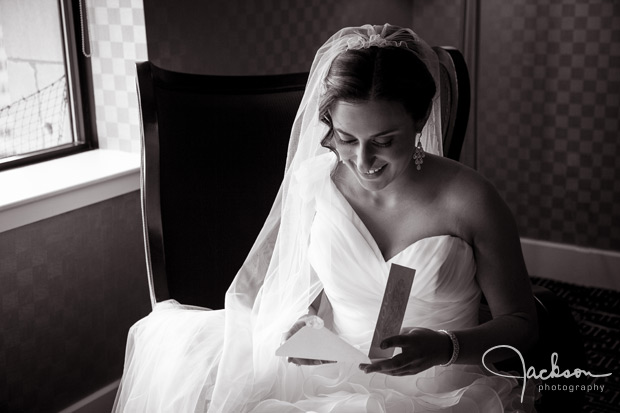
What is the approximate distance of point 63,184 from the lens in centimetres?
237

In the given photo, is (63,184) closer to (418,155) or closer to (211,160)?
(211,160)

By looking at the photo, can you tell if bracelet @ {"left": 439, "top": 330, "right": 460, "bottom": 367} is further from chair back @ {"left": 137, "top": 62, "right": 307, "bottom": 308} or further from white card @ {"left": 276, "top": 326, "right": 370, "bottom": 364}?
chair back @ {"left": 137, "top": 62, "right": 307, "bottom": 308}

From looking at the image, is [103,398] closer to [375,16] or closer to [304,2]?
[304,2]

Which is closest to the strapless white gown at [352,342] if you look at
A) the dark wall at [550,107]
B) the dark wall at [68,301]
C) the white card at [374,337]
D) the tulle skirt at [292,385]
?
the tulle skirt at [292,385]

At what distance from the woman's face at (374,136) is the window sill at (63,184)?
3.46 ft

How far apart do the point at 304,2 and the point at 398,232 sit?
1829 mm

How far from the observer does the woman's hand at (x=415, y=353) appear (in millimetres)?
1427

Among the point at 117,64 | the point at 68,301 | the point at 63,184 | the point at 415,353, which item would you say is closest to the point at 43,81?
the point at 117,64

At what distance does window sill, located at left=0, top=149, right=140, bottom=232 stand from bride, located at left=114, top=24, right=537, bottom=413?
629mm

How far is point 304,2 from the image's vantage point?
3.31 meters

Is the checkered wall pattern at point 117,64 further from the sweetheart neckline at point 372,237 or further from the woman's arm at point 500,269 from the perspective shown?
the woman's arm at point 500,269

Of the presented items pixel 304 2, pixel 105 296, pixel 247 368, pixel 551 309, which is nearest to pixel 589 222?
pixel 304 2

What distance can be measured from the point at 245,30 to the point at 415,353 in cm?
188

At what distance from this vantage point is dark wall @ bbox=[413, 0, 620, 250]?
3.58 m
